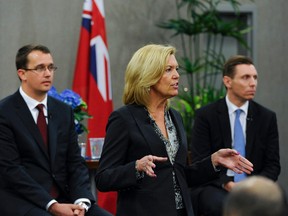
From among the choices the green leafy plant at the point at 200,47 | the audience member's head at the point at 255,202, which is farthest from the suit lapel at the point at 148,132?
the green leafy plant at the point at 200,47

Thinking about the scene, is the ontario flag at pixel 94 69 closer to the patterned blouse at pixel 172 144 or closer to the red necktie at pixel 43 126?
the red necktie at pixel 43 126

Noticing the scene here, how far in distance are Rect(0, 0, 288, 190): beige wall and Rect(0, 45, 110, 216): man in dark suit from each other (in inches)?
85.8

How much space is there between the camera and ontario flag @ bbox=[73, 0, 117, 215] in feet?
19.9

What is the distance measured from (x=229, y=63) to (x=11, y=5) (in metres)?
2.18

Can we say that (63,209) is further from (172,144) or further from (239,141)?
(239,141)

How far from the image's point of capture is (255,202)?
1.23 metres

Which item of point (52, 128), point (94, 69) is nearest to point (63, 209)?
point (52, 128)

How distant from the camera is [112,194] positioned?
5.74m

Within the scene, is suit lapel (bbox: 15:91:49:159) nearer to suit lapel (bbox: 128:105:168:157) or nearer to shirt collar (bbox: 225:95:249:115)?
suit lapel (bbox: 128:105:168:157)

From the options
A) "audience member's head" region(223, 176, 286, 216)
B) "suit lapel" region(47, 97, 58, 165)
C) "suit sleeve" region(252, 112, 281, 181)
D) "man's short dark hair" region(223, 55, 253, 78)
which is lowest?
"suit sleeve" region(252, 112, 281, 181)

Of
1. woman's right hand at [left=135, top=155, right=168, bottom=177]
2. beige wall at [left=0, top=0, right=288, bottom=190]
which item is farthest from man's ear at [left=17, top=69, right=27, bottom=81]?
beige wall at [left=0, top=0, right=288, bottom=190]

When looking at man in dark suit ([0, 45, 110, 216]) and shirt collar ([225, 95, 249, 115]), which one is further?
shirt collar ([225, 95, 249, 115])

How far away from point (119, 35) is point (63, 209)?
3.23m

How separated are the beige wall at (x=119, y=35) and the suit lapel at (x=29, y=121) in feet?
7.47
